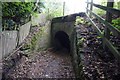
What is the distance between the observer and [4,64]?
4.73 meters

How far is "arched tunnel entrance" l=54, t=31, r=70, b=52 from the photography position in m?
10.8

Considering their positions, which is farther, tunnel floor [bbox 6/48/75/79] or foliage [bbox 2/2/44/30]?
foliage [bbox 2/2/44/30]

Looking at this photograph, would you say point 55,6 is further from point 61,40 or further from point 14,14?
point 14,14

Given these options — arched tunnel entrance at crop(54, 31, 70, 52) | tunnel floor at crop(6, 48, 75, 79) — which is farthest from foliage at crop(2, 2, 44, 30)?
arched tunnel entrance at crop(54, 31, 70, 52)

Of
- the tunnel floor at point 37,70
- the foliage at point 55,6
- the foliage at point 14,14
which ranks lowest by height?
the tunnel floor at point 37,70

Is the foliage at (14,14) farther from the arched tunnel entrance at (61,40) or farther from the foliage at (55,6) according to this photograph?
the foliage at (55,6)

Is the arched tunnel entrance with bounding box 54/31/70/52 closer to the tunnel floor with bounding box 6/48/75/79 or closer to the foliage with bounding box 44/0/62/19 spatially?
the foliage with bounding box 44/0/62/19

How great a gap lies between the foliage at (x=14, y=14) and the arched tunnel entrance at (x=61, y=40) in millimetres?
3190

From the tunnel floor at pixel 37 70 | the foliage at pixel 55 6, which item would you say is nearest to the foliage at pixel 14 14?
the tunnel floor at pixel 37 70

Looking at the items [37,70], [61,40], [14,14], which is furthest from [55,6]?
[37,70]

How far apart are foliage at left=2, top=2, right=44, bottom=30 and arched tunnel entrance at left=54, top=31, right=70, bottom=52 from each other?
10.5ft

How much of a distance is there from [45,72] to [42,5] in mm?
5918

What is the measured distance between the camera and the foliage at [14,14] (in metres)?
5.83

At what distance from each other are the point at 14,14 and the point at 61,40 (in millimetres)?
5686
